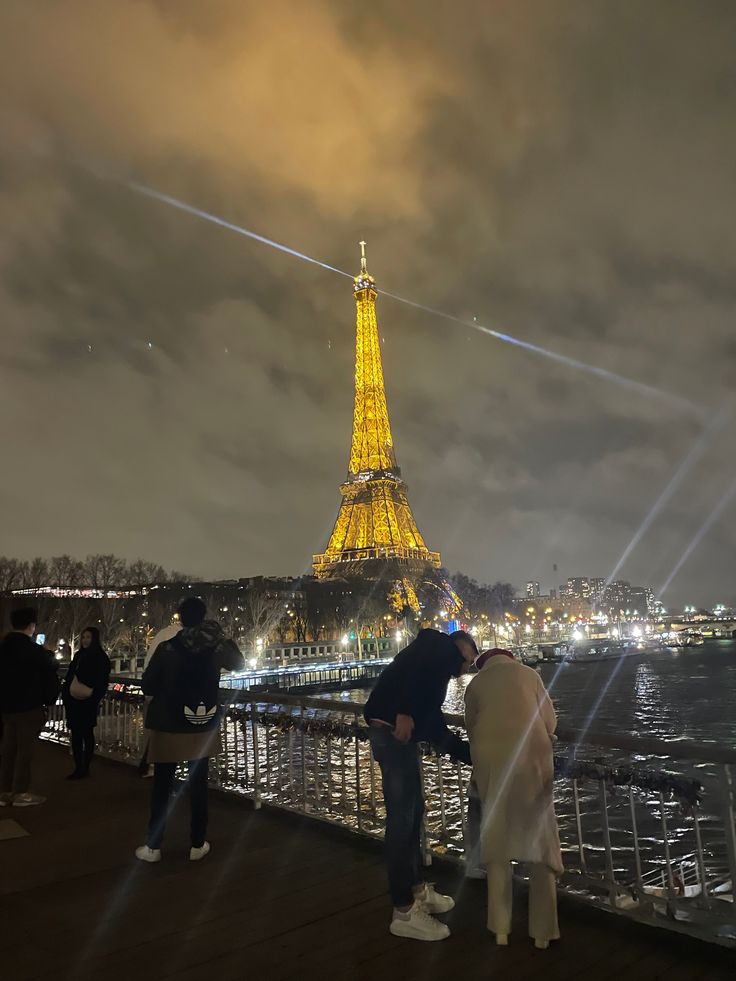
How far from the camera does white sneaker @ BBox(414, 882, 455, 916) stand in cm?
450

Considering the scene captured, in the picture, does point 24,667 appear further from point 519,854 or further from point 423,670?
point 519,854

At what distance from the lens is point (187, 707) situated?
5.39 metres

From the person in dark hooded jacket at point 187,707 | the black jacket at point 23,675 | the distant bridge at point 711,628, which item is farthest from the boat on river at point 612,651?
the person in dark hooded jacket at point 187,707

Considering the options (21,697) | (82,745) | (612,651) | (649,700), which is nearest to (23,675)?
(21,697)

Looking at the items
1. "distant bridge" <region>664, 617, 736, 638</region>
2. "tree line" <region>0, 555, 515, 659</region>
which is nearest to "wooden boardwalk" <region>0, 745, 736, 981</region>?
"tree line" <region>0, 555, 515, 659</region>

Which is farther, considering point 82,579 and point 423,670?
point 82,579

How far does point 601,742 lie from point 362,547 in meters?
79.9

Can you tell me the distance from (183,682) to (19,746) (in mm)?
3294

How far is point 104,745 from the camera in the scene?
1038 cm

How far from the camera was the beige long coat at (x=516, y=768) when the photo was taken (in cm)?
398

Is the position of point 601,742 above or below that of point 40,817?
above

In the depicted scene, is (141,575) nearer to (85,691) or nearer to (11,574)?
(11,574)

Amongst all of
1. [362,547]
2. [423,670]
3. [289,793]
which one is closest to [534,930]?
[423,670]

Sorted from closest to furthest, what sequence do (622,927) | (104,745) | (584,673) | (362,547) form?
(622,927) < (104,745) < (584,673) < (362,547)
